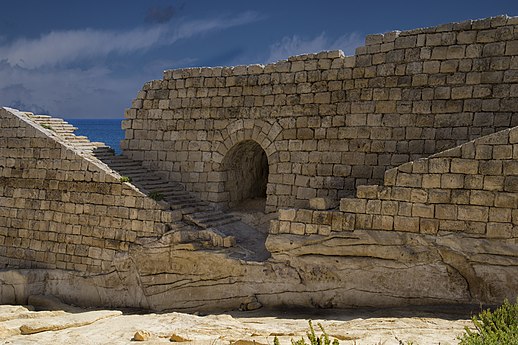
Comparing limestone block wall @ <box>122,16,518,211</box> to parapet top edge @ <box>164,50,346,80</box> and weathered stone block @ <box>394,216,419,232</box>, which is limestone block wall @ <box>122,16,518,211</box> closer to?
parapet top edge @ <box>164,50,346,80</box>

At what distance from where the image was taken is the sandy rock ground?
298 inches

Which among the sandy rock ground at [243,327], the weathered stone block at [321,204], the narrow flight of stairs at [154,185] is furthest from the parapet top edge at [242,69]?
the sandy rock ground at [243,327]

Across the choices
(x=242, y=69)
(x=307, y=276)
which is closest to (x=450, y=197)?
(x=307, y=276)

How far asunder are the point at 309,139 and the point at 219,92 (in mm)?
2841

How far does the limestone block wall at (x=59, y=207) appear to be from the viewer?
12.1 m

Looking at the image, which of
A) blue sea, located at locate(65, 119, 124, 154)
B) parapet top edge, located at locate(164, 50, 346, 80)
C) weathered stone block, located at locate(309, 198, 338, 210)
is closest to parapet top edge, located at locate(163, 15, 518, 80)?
parapet top edge, located at locate(164, 50, 346, 80)

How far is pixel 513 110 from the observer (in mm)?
10156

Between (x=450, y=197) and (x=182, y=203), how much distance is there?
6430 mm

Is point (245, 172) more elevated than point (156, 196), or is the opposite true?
point (245, 172)

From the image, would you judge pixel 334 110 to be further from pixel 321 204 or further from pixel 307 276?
pixel 307 276

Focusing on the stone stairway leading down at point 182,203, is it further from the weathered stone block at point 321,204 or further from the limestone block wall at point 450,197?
the limestone block wall at point 450,197

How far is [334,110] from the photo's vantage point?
1180 centimetres

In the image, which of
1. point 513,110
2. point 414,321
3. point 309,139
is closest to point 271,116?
point 309,139

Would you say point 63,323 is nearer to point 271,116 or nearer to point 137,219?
point 137,219
